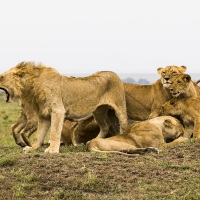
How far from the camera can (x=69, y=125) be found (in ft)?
28.1

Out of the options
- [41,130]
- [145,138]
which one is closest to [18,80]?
[41,130]

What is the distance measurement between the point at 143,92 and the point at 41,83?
1865mm

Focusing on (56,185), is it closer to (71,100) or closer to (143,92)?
(71,100)

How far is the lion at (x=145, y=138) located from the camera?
261 inches

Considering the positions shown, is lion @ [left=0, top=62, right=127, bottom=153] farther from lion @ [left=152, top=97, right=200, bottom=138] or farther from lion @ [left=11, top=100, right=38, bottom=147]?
lion @ [left=152, top=97, right=200, bottom=138]

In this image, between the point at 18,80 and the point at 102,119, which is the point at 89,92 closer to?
the point at 102,119

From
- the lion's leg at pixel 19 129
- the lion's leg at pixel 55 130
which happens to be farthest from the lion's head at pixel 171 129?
the lion's leg at pixel 19 129

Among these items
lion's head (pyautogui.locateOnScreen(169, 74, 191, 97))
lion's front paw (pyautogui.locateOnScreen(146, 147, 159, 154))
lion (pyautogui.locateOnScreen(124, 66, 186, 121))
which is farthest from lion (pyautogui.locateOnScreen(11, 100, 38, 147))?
lion's head (pyautogui.locateOnScreen(169, 74, 191, 97))

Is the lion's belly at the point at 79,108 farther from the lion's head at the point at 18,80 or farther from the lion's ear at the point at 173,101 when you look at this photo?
the lion's ear at the point at 173,101

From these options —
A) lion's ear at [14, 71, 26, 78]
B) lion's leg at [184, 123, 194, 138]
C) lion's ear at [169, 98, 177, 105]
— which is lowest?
lion's leg at [184, 123, 194, 138]

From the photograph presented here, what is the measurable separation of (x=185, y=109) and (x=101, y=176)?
2691 mm

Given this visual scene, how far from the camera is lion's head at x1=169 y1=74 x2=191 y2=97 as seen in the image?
782cm

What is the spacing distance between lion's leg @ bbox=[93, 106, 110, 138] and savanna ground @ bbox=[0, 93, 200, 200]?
1593 mm

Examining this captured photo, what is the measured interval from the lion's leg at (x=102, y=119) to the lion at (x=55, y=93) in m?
0.11
